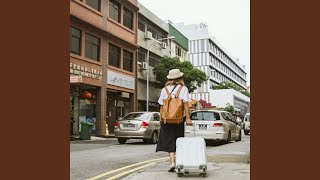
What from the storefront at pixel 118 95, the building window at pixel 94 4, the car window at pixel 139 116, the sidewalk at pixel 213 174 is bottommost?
the sidewalk at pixel 213 174

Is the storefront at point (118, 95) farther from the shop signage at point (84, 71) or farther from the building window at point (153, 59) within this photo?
the building window at point (153, 59)

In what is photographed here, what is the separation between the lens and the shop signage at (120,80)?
2958 centimetres

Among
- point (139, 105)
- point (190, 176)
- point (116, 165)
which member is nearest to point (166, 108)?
point (190, 176)

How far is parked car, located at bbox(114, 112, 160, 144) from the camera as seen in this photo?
57.2ft

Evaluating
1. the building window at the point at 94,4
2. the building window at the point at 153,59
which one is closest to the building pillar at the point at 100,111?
the building window at the point at 94,4

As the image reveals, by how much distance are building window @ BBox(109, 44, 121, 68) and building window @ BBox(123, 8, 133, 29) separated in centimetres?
275

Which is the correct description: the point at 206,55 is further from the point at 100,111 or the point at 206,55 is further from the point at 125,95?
the point at 100,111

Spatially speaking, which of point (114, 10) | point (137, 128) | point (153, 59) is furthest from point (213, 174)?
point (153, 59)

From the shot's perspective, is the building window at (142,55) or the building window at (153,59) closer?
the building window at (142,55)

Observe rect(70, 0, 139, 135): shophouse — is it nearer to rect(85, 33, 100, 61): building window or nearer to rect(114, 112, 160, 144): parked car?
rect(85, 33, 100, 61): building window

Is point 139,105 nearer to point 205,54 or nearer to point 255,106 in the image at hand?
point 255,106

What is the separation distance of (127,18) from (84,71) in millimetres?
9482

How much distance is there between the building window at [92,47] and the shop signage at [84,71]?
1.01m

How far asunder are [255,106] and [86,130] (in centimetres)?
2011
